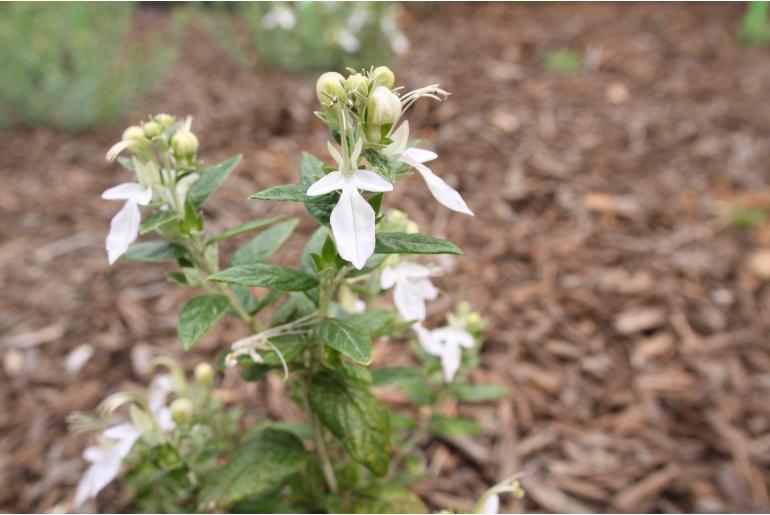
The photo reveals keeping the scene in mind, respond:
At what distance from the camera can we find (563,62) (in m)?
4.17

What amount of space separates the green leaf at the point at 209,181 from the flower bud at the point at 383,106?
1.12 feet

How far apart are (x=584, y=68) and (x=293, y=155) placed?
2347 mm

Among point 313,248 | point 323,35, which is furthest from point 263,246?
point 323,35

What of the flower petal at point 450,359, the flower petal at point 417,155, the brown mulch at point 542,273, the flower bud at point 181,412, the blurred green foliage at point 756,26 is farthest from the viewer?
the blurred green foliage at point 756,26

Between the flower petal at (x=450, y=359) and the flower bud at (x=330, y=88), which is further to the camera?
the flower petal at (x=450, y=359)

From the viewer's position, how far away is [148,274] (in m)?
2.42

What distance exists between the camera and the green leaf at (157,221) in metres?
0.96

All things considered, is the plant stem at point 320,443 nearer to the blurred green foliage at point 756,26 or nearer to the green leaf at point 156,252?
the green leaf at point 156,252

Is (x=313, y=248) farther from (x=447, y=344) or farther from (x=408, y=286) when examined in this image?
(x=447, y=344)

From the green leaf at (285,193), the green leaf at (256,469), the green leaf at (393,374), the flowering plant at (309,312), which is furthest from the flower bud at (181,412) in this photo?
the green leaf at (285,193)

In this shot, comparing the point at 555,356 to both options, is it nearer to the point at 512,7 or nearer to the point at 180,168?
the point at 180,168

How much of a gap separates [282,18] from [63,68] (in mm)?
1641

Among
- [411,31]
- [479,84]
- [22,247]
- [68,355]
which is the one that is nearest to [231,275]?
[68,355]

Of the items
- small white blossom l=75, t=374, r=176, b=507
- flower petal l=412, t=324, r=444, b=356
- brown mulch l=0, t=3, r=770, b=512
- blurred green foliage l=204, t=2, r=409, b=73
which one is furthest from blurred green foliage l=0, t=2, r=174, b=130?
flower petal l=412, t=324, r=444, b=356
